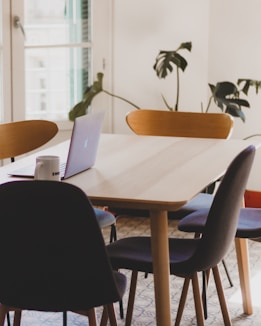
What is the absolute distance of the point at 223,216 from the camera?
108 inches

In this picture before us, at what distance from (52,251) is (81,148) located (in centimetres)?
61

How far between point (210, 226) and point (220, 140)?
3.80ft

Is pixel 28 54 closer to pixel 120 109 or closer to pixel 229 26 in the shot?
pixel 120 109

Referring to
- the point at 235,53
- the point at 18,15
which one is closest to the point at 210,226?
the point at 18,15

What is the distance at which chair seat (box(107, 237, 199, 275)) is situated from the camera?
287 cm

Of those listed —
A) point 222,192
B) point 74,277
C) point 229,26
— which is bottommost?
point 74,277

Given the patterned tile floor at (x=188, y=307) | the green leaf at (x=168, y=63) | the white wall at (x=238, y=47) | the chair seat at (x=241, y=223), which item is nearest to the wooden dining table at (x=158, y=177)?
the patterned tile floor at (x=188, y=307)

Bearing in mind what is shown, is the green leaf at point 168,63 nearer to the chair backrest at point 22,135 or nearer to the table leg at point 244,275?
the chair backrest at point 22,135

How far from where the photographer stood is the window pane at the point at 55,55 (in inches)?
195

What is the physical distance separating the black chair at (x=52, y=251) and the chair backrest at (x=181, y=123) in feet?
5.62

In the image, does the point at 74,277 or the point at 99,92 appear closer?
the point at 74,277

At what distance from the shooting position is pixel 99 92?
204 inches

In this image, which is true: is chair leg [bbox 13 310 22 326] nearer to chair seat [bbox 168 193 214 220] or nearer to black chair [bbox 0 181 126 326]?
black chair [bbox 0 181 126 326]

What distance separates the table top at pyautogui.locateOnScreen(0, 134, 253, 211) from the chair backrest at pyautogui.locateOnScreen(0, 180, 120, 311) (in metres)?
0.25
